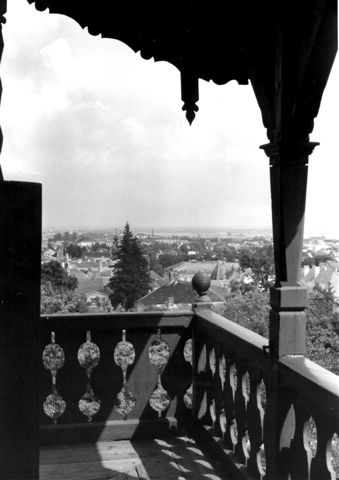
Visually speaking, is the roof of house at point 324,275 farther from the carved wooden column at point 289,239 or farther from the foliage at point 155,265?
the foliage at point 155,265

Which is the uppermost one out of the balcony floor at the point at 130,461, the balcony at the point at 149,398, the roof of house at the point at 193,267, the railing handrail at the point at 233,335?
the roof of house at the point at 193,267

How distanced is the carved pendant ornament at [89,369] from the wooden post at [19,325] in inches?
128

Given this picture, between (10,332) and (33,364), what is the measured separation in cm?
5

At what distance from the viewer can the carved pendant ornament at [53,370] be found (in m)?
3.68

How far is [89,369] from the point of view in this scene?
3773mm

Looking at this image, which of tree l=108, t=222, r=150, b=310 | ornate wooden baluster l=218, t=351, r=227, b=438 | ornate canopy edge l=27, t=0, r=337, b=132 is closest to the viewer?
ornate canopy edge l=27, t=0, r=337, b=132

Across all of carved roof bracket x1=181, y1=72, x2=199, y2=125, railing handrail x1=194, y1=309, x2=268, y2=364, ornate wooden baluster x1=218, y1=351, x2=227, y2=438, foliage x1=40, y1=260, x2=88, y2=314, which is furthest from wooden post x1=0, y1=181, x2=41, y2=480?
foliage x1=40, y1=260, x2=88, y2=314

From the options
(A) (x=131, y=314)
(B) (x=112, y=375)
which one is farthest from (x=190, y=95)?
(B) (x=112, y=375)

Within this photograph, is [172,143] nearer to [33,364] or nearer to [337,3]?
[337,3]

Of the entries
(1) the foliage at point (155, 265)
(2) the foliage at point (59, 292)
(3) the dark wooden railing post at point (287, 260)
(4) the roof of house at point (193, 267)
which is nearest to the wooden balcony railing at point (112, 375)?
(4) the roof of house at point (193, 267)

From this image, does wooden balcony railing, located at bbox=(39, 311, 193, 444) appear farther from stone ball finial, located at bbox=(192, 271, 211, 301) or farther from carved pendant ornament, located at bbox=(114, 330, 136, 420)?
stone ball finial, located at bbox=(192, 271, 211, 301)

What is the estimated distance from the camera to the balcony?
316cm

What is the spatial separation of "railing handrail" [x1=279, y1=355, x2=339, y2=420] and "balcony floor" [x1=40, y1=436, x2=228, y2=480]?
1.23 meters

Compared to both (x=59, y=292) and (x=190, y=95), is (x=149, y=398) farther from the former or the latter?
(x=190, y=95)
